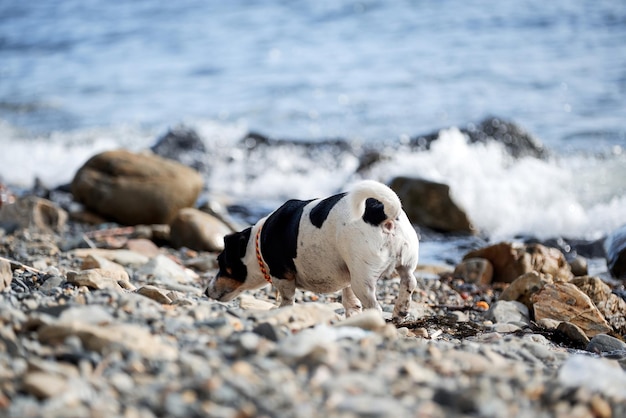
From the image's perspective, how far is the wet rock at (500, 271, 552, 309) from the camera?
744cm

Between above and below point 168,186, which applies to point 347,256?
above

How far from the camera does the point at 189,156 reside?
1667cm

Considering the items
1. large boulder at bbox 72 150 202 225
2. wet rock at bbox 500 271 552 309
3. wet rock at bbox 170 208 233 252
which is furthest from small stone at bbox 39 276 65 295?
large boulder at bbox 72 150 202 225

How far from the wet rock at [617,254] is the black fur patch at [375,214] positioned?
461cm

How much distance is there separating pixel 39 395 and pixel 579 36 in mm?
20379

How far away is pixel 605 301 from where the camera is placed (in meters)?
7.43

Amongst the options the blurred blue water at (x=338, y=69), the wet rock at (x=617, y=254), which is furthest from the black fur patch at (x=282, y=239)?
the blurred blue water at (x=338, y=69)

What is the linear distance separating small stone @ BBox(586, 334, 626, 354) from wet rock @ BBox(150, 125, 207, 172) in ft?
36.0

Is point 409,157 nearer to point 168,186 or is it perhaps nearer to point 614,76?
point 168,186

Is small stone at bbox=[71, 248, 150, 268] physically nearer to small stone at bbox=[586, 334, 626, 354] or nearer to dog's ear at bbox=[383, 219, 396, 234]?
dog's ear at bbox=[383, 219, 396, 234]

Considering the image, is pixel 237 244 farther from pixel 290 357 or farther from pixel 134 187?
→ pixel 134 187

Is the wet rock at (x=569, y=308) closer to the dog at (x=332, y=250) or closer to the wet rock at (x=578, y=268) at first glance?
the dog at (x=332, y=250)

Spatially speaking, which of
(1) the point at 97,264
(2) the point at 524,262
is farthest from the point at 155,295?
(2) the point at 524,262

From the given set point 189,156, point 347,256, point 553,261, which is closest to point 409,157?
point 189,156
